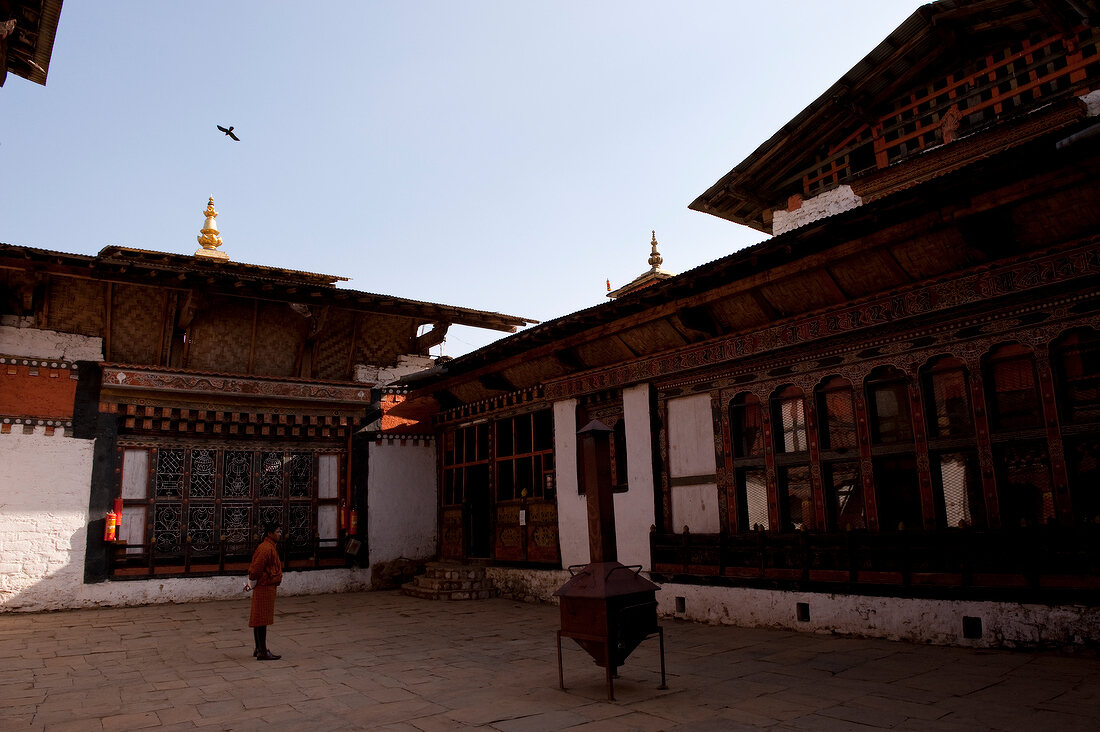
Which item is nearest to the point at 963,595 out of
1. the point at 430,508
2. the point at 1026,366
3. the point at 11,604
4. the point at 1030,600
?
the point at 1030,600

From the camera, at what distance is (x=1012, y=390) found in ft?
21.3

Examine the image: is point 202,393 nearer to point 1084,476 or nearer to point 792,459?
point 792,459

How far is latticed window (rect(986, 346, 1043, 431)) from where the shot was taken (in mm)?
6344

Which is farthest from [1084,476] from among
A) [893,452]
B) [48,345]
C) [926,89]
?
[48,345]

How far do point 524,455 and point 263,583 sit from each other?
560 centimetres

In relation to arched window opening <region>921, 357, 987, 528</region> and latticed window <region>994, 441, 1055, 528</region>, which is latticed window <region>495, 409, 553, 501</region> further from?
latticed window <region>994, 441, 1055, 528</region>

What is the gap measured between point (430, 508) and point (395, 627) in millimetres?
5490

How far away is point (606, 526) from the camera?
5750mm

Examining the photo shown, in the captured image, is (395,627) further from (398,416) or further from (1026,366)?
(1026,366)

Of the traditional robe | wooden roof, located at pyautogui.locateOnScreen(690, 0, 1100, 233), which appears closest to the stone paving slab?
the traditional robe

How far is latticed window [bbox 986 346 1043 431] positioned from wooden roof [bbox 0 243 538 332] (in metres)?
9.59

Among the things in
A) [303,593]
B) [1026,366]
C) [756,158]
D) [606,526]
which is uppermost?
[756,158]

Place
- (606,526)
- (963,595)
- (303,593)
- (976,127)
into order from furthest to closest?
(303,593) → (976,127) → (963,595) → (606,526)

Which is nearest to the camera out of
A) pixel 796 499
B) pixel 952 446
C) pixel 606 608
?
pixel 606 608
